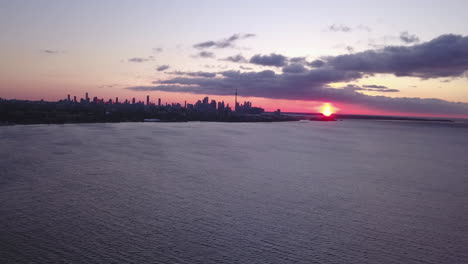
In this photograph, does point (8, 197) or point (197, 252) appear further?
point (8, 197)

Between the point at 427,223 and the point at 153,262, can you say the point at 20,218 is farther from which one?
the point at 427,223

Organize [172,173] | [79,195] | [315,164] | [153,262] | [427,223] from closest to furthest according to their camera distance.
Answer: [153,262] → [427,223] → [79,195] → [172,173] → [315,164]

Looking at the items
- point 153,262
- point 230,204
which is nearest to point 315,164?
point 230,204

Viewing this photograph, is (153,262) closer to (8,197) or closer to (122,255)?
(122,255)

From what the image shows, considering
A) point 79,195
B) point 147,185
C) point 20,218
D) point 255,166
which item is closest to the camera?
point 20,218

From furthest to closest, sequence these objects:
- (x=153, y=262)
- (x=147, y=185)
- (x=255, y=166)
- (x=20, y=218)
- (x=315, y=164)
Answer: (x=315, y=164) < (x=255, y=166) < (x=147, y=185) < (x=20, y=218) < (x=153, y=262)

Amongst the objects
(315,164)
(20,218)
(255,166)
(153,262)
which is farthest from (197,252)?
(315,164)

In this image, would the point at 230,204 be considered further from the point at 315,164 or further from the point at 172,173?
the point at 315,164

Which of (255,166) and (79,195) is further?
(255,166)

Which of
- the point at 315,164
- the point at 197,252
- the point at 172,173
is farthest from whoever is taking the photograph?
the point at 315,164
